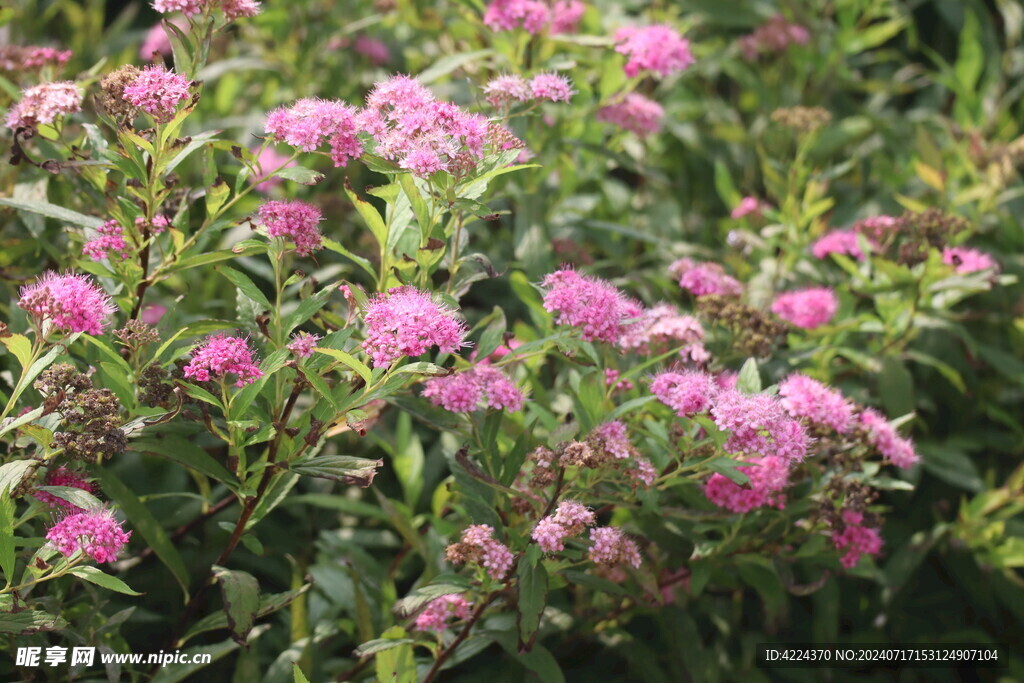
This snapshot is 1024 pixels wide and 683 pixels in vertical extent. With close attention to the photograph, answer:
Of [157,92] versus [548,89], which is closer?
[157,92]

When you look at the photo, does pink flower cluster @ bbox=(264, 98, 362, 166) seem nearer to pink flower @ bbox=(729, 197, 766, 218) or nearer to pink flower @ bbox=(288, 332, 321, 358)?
pink flower @ bbox=(288, 332, 321, 358)

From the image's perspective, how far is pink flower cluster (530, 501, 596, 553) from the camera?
5.24ft

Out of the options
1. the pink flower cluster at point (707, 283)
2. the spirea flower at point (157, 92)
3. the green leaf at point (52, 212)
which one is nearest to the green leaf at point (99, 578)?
the green leaf at point (52, 212)

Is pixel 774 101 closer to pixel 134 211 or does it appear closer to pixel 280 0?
pixel 280 0

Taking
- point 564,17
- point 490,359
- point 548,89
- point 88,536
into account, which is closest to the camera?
point 88,536

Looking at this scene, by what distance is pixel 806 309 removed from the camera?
2445 millimetres

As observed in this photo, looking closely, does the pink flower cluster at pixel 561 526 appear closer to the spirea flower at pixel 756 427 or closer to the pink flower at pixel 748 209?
the spirea flower at pixel 756 427

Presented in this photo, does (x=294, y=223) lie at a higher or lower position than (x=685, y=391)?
higher

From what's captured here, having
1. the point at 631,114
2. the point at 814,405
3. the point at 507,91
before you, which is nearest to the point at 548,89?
the point at 507,91

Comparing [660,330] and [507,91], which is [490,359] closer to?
[660,330]

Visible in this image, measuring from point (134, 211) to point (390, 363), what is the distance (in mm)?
609

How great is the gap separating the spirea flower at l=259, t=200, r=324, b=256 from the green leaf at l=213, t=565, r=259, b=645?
648mm

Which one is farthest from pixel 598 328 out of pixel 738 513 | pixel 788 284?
pixel 788 284

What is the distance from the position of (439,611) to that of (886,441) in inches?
41.1
